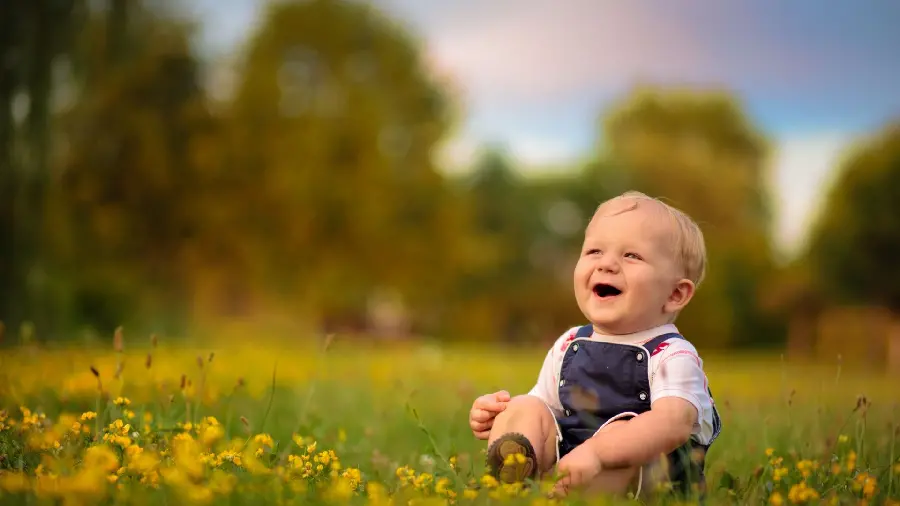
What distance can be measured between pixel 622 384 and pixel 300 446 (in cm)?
119

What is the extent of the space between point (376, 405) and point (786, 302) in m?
23.0

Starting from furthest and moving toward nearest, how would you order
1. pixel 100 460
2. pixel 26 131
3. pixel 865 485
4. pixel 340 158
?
pixel 340 158
pixel 26 131
pixel 865 485
pixel 100 460

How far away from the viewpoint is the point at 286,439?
4098 millimetres

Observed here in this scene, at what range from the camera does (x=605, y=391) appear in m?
3.03

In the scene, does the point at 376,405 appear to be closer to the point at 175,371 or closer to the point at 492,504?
the point at 175,371

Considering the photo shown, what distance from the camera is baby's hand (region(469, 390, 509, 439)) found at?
10.1ft

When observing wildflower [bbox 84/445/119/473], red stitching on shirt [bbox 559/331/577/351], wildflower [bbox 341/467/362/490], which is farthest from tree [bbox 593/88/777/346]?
wildflower [bbox 84/445/119/473]

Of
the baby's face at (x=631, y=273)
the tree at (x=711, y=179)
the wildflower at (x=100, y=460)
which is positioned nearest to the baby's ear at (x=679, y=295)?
the baby's face at (x=631, y=273)

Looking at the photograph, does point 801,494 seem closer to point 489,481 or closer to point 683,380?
point 683,380

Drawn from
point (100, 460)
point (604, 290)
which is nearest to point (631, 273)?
point (604, 290)

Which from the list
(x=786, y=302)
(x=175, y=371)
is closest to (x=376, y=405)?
(x=175, y=371)

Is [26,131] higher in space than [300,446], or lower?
higher

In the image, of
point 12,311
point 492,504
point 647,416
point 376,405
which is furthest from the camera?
point 12,311

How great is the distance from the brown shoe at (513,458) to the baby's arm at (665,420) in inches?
8.4
